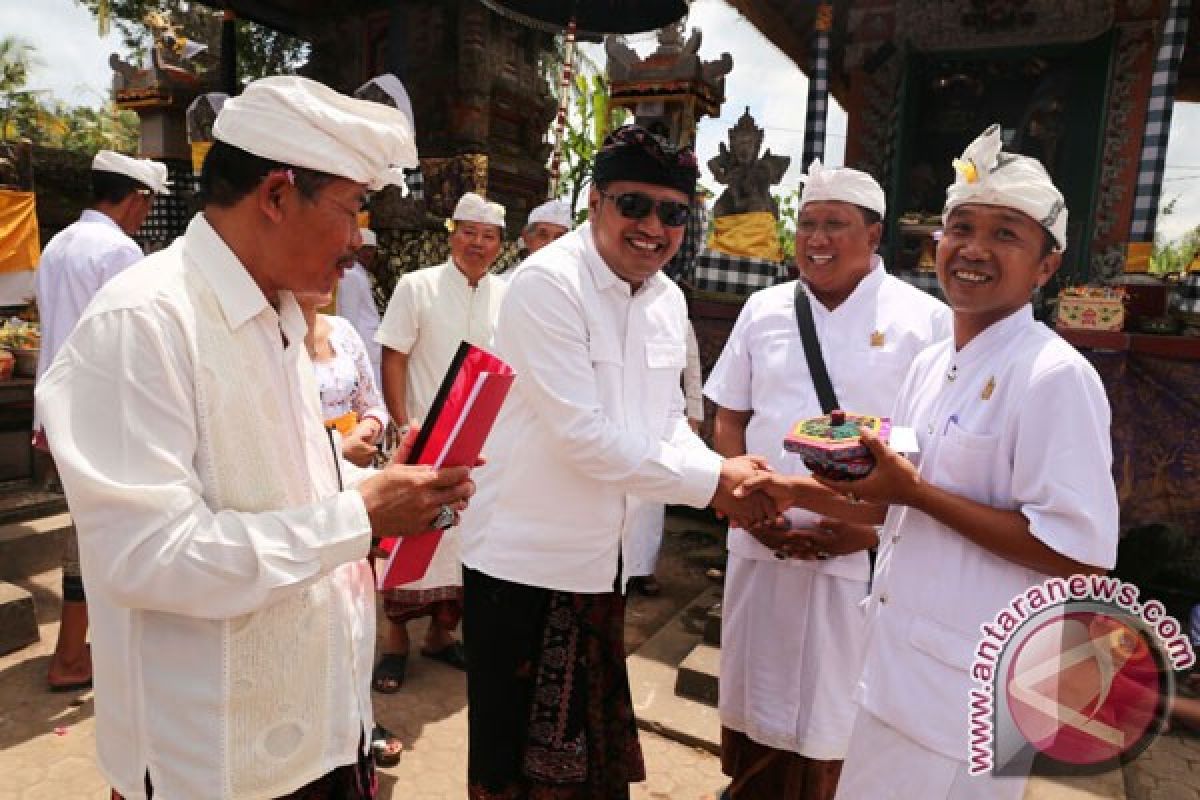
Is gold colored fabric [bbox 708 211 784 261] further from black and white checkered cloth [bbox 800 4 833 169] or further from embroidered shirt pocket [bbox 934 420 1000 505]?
embroidered shirt pocket [bbox 934 420 1000 505]

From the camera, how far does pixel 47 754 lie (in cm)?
317

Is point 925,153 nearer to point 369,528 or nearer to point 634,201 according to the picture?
point 634,201

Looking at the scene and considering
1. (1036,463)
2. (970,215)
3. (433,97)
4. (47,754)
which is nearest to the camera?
(1036,463)

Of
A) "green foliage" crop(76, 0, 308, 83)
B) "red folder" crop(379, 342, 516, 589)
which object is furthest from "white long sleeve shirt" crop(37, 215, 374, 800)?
"green foliage" crop(76, 0, 308, 83)

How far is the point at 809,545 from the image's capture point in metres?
2.57

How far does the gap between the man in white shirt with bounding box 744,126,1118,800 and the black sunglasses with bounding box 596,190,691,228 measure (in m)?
0.79

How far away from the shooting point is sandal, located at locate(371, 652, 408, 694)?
3803 mm

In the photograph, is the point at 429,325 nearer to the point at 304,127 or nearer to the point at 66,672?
the point at 66,672

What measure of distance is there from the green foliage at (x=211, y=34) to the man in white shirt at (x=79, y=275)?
387 inches

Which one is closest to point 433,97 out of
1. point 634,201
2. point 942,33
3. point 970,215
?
point 942,33

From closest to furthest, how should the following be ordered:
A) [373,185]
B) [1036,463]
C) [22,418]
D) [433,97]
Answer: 1. [373,185]
2. [1036,463]
3. [22,418]
4. [433,97]

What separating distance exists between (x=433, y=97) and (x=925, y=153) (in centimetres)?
604

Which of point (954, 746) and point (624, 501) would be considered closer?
point (954, 746)

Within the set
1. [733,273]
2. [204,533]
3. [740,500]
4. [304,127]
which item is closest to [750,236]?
[733,273]
